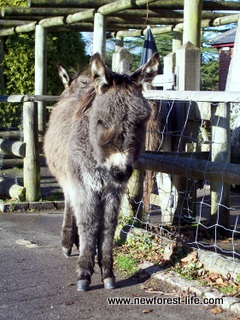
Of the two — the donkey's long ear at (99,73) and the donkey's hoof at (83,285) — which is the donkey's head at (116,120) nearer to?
the donkey's long ear at (99,73)

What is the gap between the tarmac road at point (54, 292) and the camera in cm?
458

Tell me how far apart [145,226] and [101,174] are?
1.89 metres

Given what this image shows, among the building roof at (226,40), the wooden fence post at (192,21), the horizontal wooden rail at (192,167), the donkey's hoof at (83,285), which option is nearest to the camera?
the donkey's hoof at (83,285)

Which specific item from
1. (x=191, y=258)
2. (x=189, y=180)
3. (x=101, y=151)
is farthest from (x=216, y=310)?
(x=189, y=180)

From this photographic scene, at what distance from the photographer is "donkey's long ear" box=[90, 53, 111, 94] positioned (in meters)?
4.88

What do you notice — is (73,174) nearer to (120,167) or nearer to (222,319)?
(120,167)

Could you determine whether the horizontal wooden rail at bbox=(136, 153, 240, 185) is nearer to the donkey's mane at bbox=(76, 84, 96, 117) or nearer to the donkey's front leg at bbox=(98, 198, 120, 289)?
the donkey's front leg at bbox=(98, 198, 120, 289)

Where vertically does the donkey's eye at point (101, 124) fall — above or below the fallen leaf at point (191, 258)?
above

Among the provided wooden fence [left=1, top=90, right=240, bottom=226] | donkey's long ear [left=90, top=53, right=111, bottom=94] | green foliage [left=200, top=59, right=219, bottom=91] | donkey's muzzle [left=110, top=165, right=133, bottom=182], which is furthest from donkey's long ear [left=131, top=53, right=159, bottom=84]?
green foliage [left=200, top=59, right=219, bottom=91]

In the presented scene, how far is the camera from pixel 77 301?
488 cm

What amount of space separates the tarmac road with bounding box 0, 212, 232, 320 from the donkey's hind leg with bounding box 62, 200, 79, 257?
0.11 metres

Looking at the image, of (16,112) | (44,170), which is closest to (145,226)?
(44,170)

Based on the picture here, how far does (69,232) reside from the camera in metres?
6.28

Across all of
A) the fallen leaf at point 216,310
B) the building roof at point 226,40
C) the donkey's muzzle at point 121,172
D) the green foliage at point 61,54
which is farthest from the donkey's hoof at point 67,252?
the building roof at point 226,40
